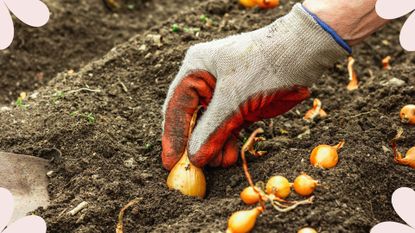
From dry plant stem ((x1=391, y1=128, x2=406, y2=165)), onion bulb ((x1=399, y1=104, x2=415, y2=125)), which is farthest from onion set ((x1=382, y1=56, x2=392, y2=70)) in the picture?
dry plant stem ((x1=391, y1=128, x2=406, y2=165))

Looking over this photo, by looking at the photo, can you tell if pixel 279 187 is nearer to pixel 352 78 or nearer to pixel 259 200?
pixel 259 200

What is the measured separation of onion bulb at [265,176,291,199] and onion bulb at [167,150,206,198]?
0.38 m

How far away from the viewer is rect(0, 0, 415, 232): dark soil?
238 cm

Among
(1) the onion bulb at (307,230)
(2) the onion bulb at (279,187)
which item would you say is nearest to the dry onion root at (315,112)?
(2) the onion bulb at (279,187)

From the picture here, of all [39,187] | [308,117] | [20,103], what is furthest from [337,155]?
[20,103]

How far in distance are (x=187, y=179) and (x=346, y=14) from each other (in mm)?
958

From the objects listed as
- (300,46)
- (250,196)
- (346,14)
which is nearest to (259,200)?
(250,196)

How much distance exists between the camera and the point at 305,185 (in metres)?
2.31

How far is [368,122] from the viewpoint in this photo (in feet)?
9.49

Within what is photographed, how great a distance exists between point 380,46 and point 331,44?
187cm

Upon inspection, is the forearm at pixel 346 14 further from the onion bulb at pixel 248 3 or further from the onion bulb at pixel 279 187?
the onion bulb at pixel 248 3

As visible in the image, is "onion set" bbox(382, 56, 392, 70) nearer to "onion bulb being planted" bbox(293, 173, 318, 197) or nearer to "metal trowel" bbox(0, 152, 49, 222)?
"onion bulb being planted" bbox(293, 173, 318, 197)

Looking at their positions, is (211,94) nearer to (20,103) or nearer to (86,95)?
(86,95)

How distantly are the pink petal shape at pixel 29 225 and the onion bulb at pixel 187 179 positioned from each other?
1.82 feet
